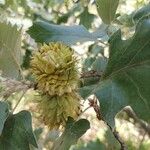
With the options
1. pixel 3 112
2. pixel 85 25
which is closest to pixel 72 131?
pixel 3 112

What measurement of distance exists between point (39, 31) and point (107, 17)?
0.57ft

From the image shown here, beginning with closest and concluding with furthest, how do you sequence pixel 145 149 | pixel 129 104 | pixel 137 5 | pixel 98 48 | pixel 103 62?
pixel 129 104, pixel 103 62, pixel 137 5, pixel 98 48, pixel 145 149

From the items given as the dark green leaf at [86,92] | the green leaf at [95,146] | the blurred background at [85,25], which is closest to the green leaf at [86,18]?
the blurred background at [85,25]

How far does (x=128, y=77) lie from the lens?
1.10 meters

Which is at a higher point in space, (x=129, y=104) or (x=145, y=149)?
(x=129, y=104)

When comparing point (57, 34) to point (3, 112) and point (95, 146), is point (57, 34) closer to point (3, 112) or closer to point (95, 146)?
point (3, 112)

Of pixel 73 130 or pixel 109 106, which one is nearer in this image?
pixel 109 106

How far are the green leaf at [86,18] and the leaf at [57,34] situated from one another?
1.11 m

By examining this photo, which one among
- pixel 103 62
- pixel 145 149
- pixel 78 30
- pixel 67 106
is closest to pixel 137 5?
pixel 103 62

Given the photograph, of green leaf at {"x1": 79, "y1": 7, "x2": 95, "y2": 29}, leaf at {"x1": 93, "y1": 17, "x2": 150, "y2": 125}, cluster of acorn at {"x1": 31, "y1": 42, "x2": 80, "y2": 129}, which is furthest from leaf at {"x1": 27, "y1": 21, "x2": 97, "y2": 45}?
green leaf at {"x1": 79, "y1": 7, "x2": 95, "y2": 29}

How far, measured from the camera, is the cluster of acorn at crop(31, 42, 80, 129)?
3.81 ft

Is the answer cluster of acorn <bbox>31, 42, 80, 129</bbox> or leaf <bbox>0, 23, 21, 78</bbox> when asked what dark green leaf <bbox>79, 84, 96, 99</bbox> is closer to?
cluster of acorn <bbox>31, 42, 80, 129</bbox>

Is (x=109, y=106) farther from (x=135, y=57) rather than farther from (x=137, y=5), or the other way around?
(x=137, y=5)

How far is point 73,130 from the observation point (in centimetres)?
121
